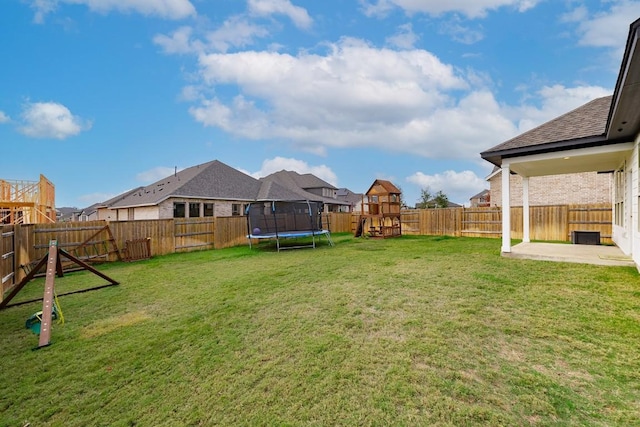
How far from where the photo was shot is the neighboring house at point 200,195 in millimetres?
17178

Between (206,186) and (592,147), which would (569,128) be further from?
(206,186)

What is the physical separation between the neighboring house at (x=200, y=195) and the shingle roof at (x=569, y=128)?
1591cm

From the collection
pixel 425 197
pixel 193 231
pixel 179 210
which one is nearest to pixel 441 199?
pixel 425 197

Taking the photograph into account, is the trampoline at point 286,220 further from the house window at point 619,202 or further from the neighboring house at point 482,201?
the neighboring house at point 482,201

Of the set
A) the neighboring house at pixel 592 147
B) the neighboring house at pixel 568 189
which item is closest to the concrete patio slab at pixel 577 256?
the neighboring house at pixel 592 147

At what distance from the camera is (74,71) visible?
12.7 metres

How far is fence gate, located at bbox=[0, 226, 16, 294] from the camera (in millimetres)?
5770

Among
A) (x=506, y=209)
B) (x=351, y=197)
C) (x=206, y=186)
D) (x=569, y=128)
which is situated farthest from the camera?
(x=351, y=197)

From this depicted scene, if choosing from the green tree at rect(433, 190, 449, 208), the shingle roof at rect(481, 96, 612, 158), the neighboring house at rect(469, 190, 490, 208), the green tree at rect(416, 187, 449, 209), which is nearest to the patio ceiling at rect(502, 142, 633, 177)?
the shingle roof at rect(481, 96, 612, 158)

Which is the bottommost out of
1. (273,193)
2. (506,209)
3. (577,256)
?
(577,256)

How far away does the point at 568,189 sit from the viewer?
17094 mm

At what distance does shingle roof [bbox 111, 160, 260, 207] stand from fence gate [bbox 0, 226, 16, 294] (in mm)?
10436

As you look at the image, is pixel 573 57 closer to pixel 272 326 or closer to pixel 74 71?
pixel 272 326

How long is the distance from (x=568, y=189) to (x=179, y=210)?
23401 millimetres
